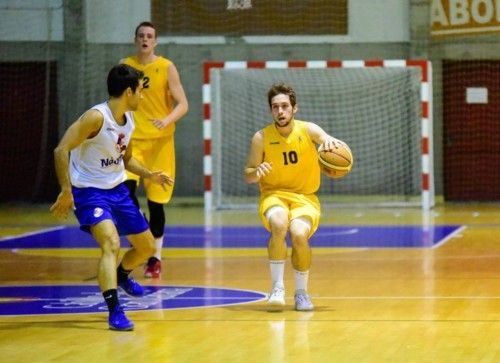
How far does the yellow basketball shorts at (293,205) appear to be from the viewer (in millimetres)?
8680

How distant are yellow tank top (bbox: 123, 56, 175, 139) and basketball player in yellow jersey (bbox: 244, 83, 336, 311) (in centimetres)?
226

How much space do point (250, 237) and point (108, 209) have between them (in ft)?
22.3

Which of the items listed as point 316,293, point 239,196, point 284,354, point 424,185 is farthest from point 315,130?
point 239,196

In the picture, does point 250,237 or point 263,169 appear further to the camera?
point 250,237

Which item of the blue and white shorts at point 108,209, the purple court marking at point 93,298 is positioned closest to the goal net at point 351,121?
the purple court marking at point 93,298

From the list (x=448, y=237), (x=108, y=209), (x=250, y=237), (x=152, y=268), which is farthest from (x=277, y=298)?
(x=250, y=237)

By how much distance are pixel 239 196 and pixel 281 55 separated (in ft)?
8.70

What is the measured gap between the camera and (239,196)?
21.6 metres

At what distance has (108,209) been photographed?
809 cm

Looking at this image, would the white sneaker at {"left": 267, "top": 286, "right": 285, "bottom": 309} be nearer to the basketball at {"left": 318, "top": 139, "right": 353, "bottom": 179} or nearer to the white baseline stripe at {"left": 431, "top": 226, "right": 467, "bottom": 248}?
the basketball at {"left": 318, "top": 139, "right": 353, "bottom": 179}

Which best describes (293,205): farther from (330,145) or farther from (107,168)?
(107,168)

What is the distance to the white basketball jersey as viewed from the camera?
8117mm

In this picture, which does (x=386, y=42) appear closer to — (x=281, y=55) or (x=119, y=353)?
(x=281, y=55)

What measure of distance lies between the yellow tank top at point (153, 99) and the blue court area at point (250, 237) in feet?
9.22
